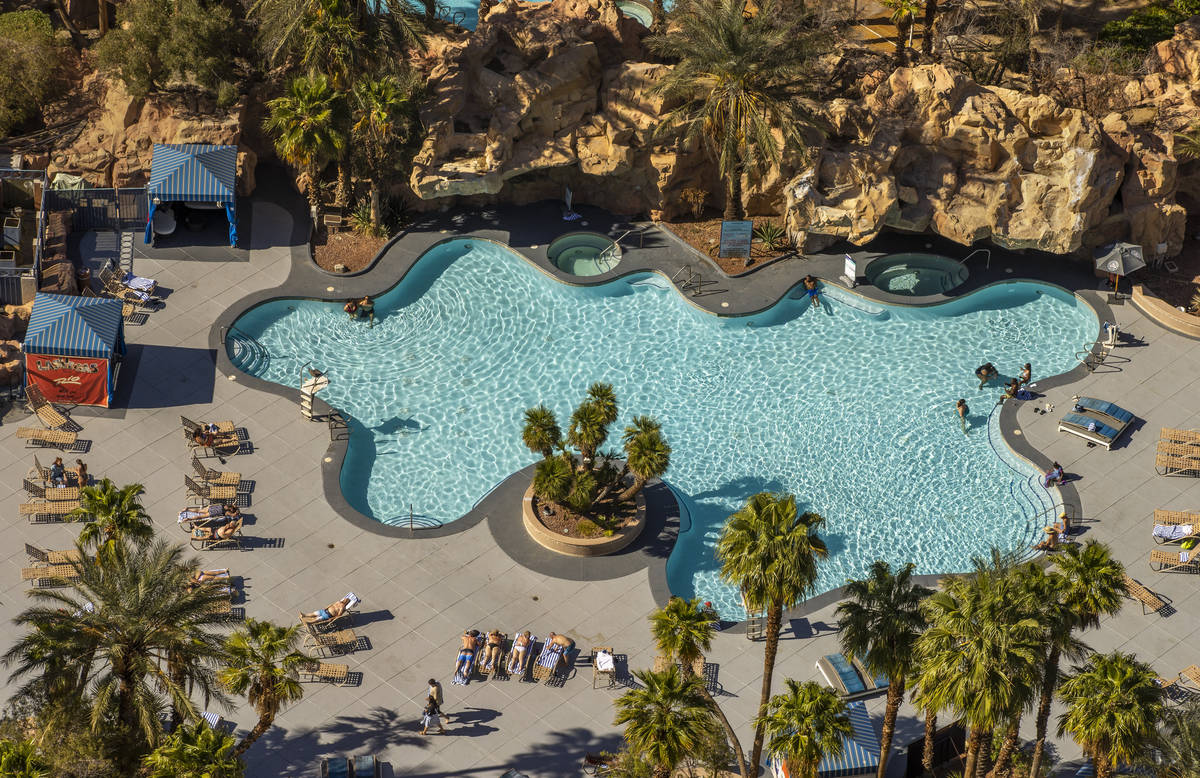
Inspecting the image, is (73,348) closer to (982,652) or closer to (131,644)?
(131,644)

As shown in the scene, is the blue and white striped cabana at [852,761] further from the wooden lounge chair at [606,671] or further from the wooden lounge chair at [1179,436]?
the wooden lounge chair at [1179,436]

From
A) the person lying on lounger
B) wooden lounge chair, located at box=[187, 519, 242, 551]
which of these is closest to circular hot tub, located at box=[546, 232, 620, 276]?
wooden lounge chair, located at box=[187, 519, 242, 551]

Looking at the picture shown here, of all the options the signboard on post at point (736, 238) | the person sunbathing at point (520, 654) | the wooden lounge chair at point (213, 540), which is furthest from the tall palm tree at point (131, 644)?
the signboard on post at point (736, 238)

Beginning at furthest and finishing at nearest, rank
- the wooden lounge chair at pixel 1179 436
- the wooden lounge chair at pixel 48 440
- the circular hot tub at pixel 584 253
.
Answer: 1. the circular hot tub at pixel 584 253
2. the wooden lounge chair at pixel 1179 436
3. the wooden lounge chair at pixel 48 440

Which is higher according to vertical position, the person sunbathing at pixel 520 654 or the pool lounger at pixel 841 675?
the pool lounger at pixel 841 675

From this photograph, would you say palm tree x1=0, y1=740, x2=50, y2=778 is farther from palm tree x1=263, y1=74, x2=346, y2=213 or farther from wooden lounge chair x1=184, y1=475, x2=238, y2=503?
palm tree x1=263, y1=74, x2=346, y2=213

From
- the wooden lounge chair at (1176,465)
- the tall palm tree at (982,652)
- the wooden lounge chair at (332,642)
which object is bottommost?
the wooden lounge chair at (332,642)

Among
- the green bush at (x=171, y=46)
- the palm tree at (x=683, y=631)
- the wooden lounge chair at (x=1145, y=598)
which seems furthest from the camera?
the green bush at (x=171, y=46)
